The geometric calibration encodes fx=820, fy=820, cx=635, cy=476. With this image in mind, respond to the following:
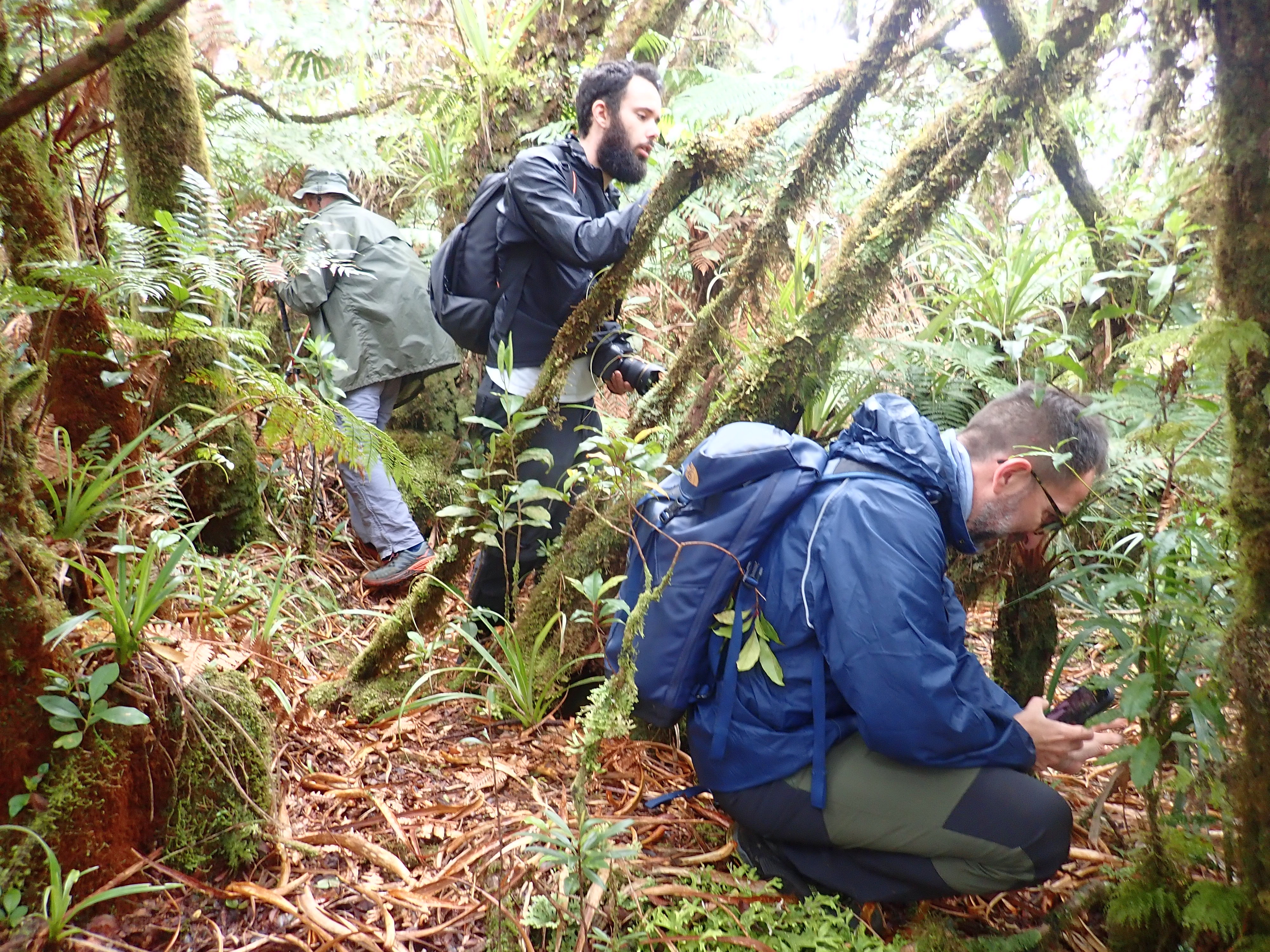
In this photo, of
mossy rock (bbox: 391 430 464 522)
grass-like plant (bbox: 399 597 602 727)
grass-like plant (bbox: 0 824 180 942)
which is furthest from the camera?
mossy rock (bbox: 391 430 464 522)

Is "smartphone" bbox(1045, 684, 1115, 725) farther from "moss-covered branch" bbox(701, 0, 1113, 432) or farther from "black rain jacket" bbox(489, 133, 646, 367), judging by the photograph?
"black rain jacket" bbox(489, 133, 646, 367)

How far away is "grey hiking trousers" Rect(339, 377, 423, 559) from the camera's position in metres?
5.01

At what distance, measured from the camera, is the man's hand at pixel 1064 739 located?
2.29 metres

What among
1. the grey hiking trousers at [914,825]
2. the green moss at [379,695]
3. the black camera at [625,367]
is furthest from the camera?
the black camera at [625,367]

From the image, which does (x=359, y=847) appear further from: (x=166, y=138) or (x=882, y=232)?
(x=166, y=138)

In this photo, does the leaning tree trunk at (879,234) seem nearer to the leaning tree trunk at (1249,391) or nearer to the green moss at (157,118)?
the leaning tree trunk at (1249,391)

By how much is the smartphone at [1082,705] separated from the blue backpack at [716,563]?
1.04m

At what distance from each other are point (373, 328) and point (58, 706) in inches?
143

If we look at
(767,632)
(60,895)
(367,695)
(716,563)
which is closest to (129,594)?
(60,895)

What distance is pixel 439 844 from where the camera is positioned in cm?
241

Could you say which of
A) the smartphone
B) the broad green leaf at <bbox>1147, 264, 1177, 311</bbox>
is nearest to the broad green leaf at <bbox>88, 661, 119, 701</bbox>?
the smartphone

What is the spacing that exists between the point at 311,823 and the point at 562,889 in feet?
2.73

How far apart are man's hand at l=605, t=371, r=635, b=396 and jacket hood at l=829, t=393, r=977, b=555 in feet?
4.96

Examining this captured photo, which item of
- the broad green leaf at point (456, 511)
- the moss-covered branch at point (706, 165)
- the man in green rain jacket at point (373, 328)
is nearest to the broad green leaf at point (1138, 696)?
the moss-covered branch at point (706, 165)
